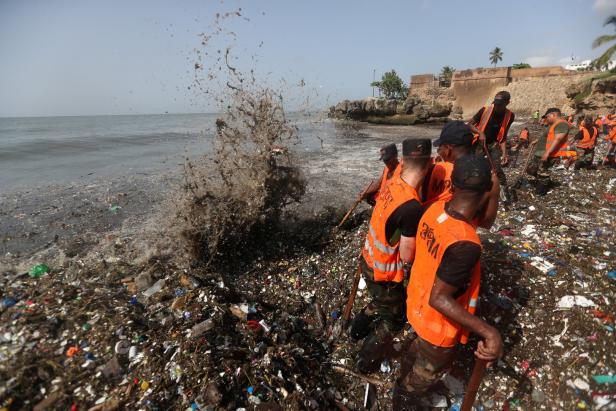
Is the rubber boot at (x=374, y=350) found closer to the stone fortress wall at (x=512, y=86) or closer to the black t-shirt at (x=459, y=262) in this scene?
the black t-shirt at (x=459, y=262)

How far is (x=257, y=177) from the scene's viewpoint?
15.1ft

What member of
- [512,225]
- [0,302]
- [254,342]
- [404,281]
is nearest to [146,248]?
[0,302]

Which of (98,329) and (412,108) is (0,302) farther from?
(412,108)

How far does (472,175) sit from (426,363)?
1.15 m

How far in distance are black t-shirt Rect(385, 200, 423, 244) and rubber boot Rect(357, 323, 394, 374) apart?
1.01 m

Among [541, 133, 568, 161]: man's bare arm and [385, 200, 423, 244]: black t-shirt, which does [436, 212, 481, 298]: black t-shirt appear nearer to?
[385, 200, 423, 244]: black t-shirt

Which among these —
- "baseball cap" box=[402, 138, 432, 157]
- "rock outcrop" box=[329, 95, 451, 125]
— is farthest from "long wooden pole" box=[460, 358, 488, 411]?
"rock outcrop" box=[329, 95, 451, 125]

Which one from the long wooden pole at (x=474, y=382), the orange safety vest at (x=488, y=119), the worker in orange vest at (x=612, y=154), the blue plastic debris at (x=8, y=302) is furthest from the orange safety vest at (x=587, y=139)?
the blue plastic debris at (x=8, y=302)

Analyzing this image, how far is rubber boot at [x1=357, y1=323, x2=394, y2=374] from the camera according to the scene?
260 centimetres

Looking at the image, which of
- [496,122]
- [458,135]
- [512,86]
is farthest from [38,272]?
[512,86]

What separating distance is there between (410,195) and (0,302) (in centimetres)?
366

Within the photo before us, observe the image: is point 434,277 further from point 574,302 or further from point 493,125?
point 493,125

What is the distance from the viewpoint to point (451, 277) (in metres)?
1.49

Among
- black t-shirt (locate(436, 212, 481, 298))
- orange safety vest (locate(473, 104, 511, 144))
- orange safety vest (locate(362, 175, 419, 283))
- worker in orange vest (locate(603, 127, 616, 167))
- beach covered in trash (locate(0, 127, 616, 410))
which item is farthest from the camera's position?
worker in orange vest (locate(603, 127, 616, 167))
